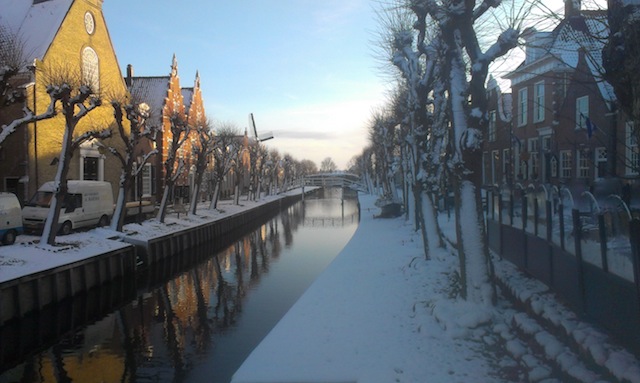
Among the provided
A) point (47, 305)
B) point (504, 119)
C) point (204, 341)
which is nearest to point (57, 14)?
point (47, 305)

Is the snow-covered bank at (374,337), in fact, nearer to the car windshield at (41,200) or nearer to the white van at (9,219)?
the white van at (9,219)

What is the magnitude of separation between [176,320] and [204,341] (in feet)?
7.78

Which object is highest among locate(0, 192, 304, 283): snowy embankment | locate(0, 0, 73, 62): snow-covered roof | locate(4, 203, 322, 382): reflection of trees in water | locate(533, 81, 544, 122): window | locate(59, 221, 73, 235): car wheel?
locate(0, 0, 73, 62): snow-covered roof

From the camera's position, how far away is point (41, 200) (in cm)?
2122

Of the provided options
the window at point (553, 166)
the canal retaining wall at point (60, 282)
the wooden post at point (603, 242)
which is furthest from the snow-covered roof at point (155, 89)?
the wooden post at point (603, 242)

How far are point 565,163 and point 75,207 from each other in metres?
23.2

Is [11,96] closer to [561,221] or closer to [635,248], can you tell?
[561,221]

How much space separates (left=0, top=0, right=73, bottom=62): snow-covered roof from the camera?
27594mm

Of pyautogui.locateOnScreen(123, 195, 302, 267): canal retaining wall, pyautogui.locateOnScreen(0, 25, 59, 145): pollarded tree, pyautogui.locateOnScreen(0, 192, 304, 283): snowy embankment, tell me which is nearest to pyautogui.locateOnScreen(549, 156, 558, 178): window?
pyautogui.locateOnScreen(123, 195, 302, 267): canal retaining wall

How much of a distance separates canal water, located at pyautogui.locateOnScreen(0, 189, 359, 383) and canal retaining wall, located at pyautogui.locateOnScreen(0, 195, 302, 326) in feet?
0.98

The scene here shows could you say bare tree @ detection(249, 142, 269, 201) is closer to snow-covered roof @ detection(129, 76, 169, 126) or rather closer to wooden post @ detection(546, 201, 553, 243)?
snow-covered roof @ detection(129, 76, 169, 126)

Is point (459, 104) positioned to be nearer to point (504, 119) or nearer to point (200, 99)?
point (504, 119)

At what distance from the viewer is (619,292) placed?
5910 mm

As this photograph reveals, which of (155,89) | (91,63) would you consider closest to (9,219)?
(91,63)
